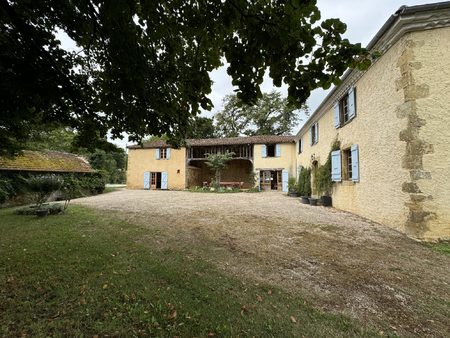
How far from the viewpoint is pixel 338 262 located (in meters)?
3.58

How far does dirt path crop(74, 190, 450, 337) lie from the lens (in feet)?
7.86

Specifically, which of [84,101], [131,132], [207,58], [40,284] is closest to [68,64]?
[84,101]

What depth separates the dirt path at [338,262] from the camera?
94.3 inches

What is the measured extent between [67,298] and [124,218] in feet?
14.5

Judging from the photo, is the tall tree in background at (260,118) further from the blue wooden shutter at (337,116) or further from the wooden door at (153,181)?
the blue wooden shutter at (337,116)

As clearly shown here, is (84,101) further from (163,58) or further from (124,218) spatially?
(124,218)

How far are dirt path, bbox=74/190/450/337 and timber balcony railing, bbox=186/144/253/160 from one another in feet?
45.2

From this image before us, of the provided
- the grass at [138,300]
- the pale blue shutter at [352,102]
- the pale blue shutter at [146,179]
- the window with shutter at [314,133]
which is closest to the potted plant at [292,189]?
the window with shutter at [314,133]

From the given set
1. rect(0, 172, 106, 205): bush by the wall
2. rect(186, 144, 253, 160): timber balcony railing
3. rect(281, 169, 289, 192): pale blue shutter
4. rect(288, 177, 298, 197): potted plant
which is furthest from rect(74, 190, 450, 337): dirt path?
rect(186, 144, 253, 160): timber balcony railing

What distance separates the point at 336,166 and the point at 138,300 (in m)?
8.45

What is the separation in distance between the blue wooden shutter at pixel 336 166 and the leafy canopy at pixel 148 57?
6.86m

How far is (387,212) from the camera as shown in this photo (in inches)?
223

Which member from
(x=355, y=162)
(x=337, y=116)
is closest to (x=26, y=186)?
(x=355, y=162)

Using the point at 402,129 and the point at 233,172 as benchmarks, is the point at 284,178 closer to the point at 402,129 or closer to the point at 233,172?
the point at 233,172
